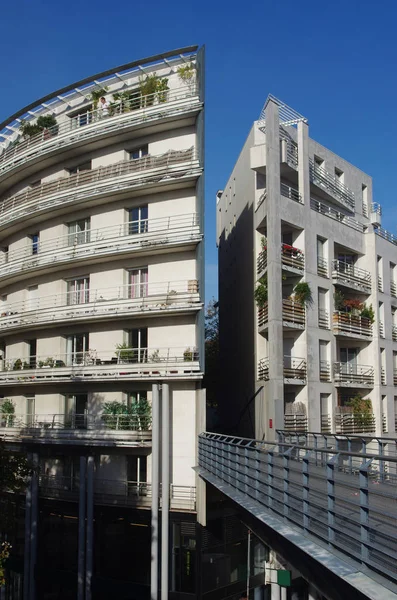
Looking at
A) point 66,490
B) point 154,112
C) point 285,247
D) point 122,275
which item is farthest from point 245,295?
point 66,490

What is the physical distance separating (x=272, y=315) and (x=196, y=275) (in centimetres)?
630

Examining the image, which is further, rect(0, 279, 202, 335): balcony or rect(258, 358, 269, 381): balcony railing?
rect(258, 358, 269, 381): balcony railing

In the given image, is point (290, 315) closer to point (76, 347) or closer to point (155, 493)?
point (76, 347)

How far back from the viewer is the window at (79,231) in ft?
102

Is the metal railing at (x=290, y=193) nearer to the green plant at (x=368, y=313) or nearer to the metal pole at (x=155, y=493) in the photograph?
the green plant at (x=368, y=313)

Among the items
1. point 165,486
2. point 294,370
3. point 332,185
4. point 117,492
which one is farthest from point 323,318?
point 165,486

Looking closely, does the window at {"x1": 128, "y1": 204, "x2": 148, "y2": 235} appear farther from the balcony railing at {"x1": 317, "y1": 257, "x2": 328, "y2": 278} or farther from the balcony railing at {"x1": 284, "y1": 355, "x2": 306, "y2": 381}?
the balcony railing at {"x1": 317, "y1": 257, "x2": 328, "y2": 278}

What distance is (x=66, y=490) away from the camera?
28031mm

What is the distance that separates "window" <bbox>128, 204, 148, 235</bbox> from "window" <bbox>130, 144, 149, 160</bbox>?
2619mm

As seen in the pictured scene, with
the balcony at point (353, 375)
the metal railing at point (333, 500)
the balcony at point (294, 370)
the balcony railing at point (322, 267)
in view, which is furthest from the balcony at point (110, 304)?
the balcony at point (353, 375)

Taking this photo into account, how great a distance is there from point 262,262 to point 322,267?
13.4ft

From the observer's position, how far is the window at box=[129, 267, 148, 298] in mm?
28719

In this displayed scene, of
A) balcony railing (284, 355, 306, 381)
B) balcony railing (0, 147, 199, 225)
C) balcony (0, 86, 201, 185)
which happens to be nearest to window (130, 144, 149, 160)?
balcony railing (0, 147, 199, 225)

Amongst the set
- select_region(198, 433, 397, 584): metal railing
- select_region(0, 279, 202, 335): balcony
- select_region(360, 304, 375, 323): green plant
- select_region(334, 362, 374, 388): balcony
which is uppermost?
select_region(360, 304, 375, 323): green plant
